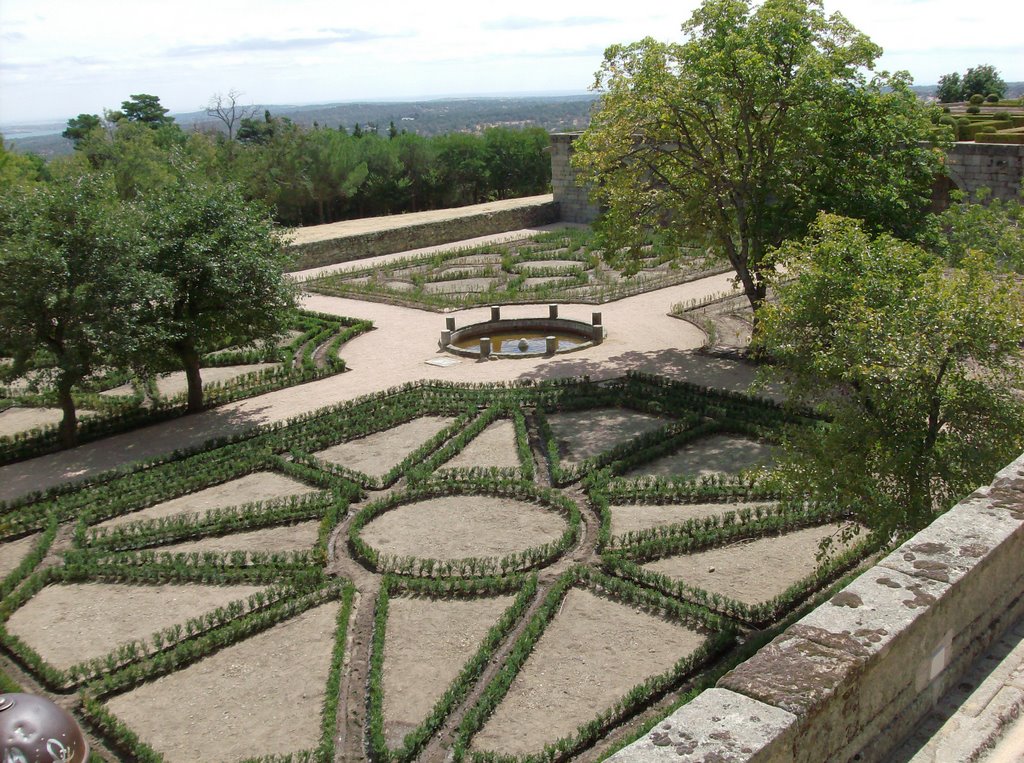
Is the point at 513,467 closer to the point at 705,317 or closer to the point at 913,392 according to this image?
the point at 913,392

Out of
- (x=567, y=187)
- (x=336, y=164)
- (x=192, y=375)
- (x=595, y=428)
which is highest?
(x=336, y=164)

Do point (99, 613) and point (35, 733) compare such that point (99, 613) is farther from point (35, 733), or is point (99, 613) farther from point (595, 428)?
point (595, 428)

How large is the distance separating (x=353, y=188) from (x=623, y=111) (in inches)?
1093

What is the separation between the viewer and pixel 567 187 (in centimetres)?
3928

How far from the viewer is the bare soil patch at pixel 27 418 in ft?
56.6

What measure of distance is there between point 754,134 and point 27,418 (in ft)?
49.4

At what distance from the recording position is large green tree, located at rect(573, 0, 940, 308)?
17188mm

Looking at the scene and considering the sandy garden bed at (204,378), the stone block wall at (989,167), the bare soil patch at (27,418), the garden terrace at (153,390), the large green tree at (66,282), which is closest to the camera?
the large green tree at (66,282)

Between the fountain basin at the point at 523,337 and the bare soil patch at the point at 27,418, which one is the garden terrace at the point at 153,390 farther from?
the fountain basin at the point at 523,337

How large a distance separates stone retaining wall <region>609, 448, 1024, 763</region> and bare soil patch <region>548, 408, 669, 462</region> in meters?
9.20

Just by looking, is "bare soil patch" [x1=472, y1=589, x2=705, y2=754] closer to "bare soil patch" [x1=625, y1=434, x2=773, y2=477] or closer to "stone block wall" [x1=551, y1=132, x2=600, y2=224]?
"bare soil patch" [x1=625, y1=434, x2=773, y2=477]

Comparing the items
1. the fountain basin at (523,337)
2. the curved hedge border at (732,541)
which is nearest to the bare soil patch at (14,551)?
the curved hedge border at (732,541)

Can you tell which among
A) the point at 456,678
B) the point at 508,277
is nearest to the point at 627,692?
the point at 456,678

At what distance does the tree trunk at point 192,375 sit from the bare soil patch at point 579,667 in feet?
32.5
